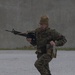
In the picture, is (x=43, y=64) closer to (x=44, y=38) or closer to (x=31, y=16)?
(x=44, y=38)

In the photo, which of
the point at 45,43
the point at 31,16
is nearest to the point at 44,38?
the point at 45,43

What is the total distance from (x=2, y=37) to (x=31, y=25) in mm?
1908

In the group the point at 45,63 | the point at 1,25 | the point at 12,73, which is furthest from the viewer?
the point at 1,25

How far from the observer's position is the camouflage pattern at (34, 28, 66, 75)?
7879 mm

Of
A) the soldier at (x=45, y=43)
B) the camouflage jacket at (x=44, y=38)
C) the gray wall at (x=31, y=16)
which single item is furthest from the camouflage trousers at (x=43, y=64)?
the gray wall at (x=31, y=16)

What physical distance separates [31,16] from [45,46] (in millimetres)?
17940

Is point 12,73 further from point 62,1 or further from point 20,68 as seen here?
point 62,1

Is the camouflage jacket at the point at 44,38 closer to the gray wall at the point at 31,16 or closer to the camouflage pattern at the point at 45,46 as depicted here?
the camouflage pattern at the point at 45,46

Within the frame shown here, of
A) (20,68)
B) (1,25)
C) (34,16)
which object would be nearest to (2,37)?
(1,25)

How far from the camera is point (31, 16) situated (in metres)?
25.9

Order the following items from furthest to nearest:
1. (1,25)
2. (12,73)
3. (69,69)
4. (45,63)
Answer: (1,25), (69,69), (12,73), (45,63)

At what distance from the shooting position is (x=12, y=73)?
37.8ft

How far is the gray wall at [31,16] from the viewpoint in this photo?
25.8 meters

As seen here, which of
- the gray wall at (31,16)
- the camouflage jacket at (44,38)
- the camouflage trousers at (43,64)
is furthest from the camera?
the gray wall at (31,16)
